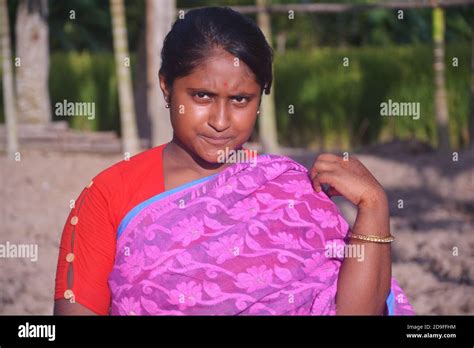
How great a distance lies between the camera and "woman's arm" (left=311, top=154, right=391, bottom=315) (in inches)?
99.6

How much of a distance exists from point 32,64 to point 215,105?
12998 mm

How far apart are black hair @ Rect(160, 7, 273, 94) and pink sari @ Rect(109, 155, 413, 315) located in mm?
296

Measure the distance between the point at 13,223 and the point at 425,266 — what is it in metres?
4.04

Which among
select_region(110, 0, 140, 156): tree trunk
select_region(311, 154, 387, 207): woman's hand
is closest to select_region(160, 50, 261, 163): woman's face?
select_region(311, 154, 387, 207): woman's hand

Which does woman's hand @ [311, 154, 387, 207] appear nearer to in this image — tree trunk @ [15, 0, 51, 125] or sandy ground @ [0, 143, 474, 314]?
sandy ground @ [0, 143, 474, 314]

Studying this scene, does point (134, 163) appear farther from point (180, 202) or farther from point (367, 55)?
point (367, 55)

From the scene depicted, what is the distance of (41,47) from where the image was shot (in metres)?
15.3

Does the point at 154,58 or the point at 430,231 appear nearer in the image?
the point at 430,231

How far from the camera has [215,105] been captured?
2576mm

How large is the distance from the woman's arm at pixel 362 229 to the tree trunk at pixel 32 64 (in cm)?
1277

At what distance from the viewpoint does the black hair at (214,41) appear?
255 centimetres

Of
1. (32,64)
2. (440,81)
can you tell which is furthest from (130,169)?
(32,64)
